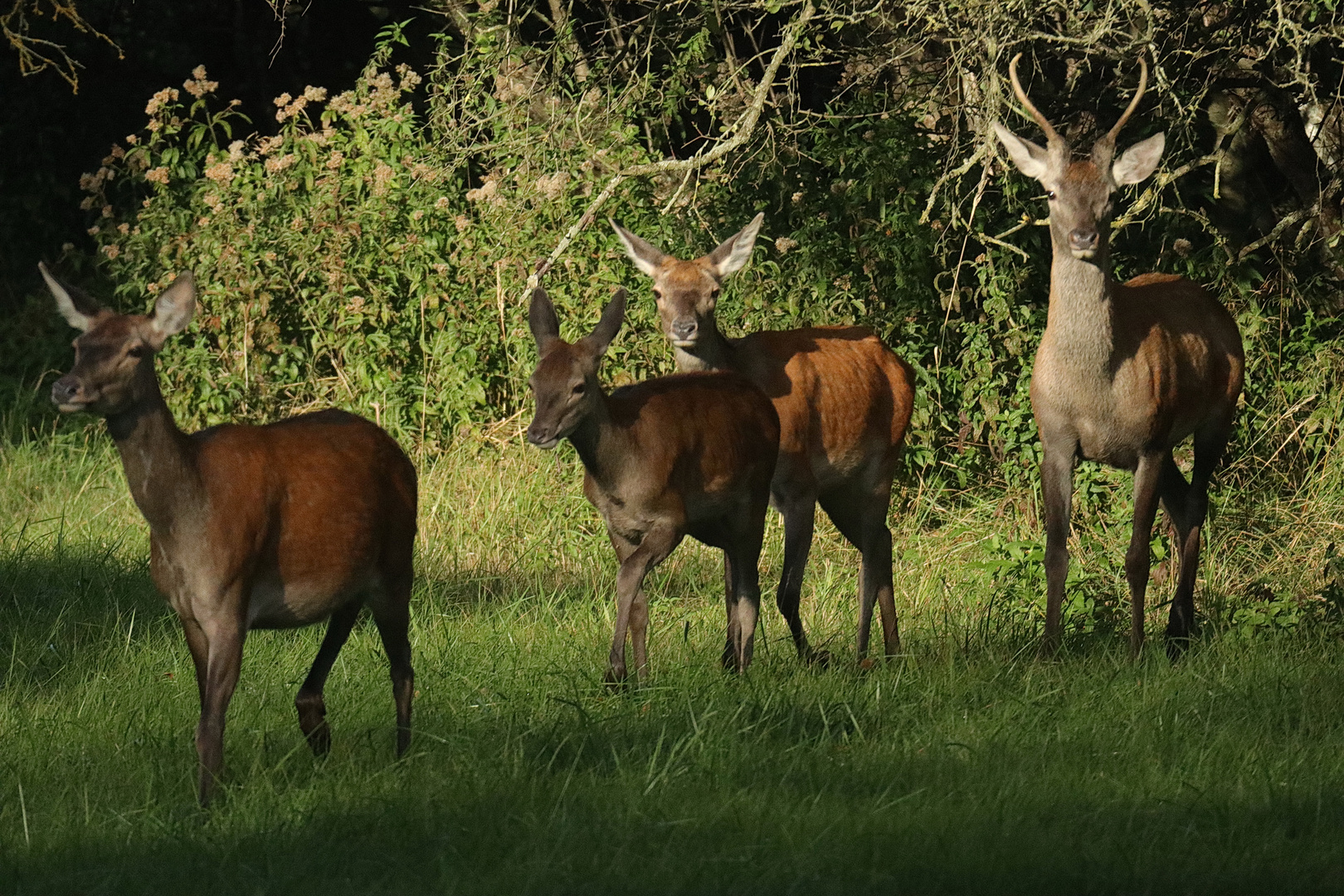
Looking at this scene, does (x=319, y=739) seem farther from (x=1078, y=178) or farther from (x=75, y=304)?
(x=1078, y=178)

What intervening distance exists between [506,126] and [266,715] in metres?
5.10

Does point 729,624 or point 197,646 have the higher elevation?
point 197,646

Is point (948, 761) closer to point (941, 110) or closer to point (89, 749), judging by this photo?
point (89, 749)

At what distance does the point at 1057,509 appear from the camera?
7.75 m

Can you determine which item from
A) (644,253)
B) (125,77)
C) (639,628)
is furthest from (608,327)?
(125,77)

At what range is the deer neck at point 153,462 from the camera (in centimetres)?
519

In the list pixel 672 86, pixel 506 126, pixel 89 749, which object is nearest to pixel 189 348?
pixel 506 126

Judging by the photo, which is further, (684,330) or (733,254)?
(733,254)

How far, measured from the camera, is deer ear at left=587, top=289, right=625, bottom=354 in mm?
6535

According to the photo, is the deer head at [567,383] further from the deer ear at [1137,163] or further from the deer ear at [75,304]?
the deer ear at [1137,163]

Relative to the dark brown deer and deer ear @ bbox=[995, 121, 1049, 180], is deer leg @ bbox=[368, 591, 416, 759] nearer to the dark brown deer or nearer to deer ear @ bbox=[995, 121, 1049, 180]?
the dark brown deer

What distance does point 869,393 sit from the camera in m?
8.12

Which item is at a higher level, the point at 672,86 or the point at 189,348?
the point at 672,86

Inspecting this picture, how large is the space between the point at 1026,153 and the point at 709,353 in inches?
64.3
